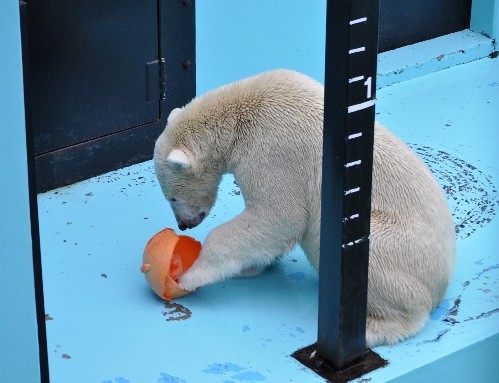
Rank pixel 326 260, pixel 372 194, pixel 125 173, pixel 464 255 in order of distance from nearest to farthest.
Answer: pixel 326 260 < pixel 372 194 < pixel 464 255 < pixel 125 173

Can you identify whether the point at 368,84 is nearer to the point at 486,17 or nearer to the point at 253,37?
the point at 253,37

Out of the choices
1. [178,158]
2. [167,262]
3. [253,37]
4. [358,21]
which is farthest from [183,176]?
[253,37]

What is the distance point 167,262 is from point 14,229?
44.9 inches

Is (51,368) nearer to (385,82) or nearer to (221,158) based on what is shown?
(221,158)

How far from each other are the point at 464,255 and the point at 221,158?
101cm

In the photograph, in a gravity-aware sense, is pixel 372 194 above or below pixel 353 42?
below

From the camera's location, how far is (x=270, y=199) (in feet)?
13.3

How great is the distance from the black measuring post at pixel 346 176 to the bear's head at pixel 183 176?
65 centimetres

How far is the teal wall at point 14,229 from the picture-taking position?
2885 mm

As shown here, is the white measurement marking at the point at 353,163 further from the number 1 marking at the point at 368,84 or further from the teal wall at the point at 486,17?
the teal wall at the point at 486,17

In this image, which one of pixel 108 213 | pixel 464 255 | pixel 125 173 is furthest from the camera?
pixel 125 173

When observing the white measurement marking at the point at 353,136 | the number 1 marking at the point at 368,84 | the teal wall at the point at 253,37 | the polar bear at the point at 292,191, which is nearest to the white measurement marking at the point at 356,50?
the number 1 marking at the point at 368,84

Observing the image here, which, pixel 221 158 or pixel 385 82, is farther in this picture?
pixel 385 82

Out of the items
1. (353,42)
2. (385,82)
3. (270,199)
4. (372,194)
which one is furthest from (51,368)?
(385,82)
